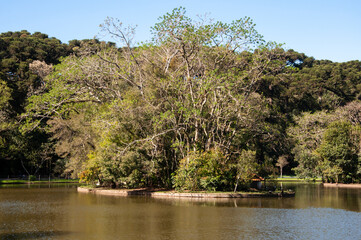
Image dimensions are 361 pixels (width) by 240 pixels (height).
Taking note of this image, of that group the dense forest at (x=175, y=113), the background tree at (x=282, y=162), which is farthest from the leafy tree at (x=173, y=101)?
the background tree at (x=282, y=162)

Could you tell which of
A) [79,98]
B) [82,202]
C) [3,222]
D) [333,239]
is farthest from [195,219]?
[79,98]

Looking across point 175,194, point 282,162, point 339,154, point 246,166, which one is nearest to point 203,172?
point 175,194

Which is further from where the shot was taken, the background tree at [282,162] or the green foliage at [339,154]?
the background tree at [282,162]

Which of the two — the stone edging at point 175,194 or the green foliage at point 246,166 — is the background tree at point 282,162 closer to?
the stone edging at point 175,194

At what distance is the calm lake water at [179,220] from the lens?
50.0ft

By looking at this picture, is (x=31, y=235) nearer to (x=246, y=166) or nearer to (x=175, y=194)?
(x=175, y=194)

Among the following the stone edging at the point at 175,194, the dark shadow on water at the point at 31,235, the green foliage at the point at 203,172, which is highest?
the green foliage at the point at 203,172

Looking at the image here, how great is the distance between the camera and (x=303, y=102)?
210 feet

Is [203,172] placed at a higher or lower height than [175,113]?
lower

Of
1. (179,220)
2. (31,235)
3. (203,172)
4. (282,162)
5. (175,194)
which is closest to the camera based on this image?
(31,235)

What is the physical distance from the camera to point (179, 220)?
18.4 metres

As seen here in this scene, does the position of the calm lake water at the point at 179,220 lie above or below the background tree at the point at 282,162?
below

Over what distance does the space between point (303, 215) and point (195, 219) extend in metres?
5.73

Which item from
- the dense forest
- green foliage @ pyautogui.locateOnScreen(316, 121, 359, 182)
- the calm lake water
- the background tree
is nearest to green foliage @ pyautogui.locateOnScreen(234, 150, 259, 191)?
the dense forest
